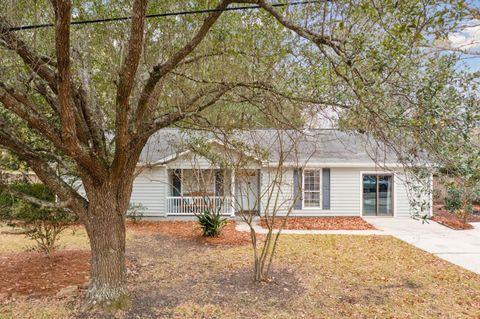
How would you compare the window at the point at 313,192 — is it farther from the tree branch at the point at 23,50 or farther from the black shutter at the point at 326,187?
the tree branch at the point at 23,50

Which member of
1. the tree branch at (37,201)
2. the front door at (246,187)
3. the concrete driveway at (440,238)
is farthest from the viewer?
the concrete driveway at (440,238)

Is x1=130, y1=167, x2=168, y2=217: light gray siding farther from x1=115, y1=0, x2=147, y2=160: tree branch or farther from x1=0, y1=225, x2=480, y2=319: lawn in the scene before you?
x1=115, y1=0, x2=147, y2=160: tree branch

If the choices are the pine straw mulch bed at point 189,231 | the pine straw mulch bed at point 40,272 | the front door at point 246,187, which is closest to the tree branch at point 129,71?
the front door at point 246,187

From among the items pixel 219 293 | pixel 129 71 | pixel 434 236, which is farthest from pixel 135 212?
pixel 434 236

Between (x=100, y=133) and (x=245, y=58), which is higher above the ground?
(x=245, y=58)

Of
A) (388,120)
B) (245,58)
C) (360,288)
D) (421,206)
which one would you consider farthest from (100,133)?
(360,288)

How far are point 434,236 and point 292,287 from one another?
7.51m

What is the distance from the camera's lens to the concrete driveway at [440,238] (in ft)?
26.8

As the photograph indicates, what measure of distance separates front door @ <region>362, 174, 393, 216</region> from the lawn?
19.5 feet

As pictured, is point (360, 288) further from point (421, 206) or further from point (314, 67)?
point (314, 67)

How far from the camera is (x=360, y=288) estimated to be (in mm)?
5887

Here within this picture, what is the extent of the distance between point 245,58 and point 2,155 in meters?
4.92

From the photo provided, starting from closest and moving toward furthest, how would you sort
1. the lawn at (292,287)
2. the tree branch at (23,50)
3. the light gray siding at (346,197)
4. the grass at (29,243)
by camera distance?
1. the tree branch at (23,50)
2. the lawn at (292,287)
3. the grass at (29,243)
4. the light gray siding at (346,197)

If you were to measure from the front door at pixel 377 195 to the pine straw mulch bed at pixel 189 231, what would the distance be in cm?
610
